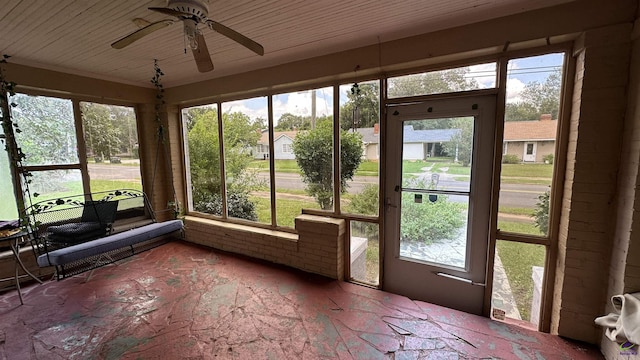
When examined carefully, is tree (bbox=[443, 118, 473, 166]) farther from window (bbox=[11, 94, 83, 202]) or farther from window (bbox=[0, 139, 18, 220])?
window (bbox=[0, 139, 18, 220])

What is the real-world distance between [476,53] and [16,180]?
17.5 feet

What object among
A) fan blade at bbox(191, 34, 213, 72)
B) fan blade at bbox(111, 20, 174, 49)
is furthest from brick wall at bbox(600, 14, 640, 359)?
fan blade at bbox(111, 20, 174, 49)

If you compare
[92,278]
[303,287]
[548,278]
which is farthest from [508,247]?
[92,278]

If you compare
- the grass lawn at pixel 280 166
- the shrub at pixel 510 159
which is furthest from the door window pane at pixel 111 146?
the shrub at pixel 510 159

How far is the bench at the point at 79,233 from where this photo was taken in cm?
264

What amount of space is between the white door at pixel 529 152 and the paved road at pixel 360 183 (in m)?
0.24

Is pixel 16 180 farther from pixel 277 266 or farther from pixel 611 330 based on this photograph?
pixel 611 330

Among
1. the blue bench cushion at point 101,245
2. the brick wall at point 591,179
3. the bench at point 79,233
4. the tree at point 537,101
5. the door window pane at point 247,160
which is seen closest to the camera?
the brick wall at point 591,179

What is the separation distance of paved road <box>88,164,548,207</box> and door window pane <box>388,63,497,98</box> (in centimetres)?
89

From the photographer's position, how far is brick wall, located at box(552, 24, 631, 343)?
1828 mm

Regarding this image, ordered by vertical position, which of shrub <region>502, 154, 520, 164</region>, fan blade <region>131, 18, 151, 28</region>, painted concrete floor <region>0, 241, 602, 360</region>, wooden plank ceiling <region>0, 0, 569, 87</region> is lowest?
painted concrete floor <region>0, 241, 602, 360</region>

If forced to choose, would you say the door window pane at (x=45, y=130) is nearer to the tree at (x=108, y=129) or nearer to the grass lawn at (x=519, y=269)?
the tree at (x=108, y=129)

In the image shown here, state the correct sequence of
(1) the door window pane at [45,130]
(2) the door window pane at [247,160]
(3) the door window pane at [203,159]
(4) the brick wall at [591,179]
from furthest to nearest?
(3) the door window pane at [203,159] < (2) the door window pane at [247,160] < (1) the door window pane at [45,130] < (4) the brick wall at [591,179]

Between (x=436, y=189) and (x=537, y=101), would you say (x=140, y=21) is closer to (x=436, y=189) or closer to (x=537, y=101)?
(x=436, y=189)
